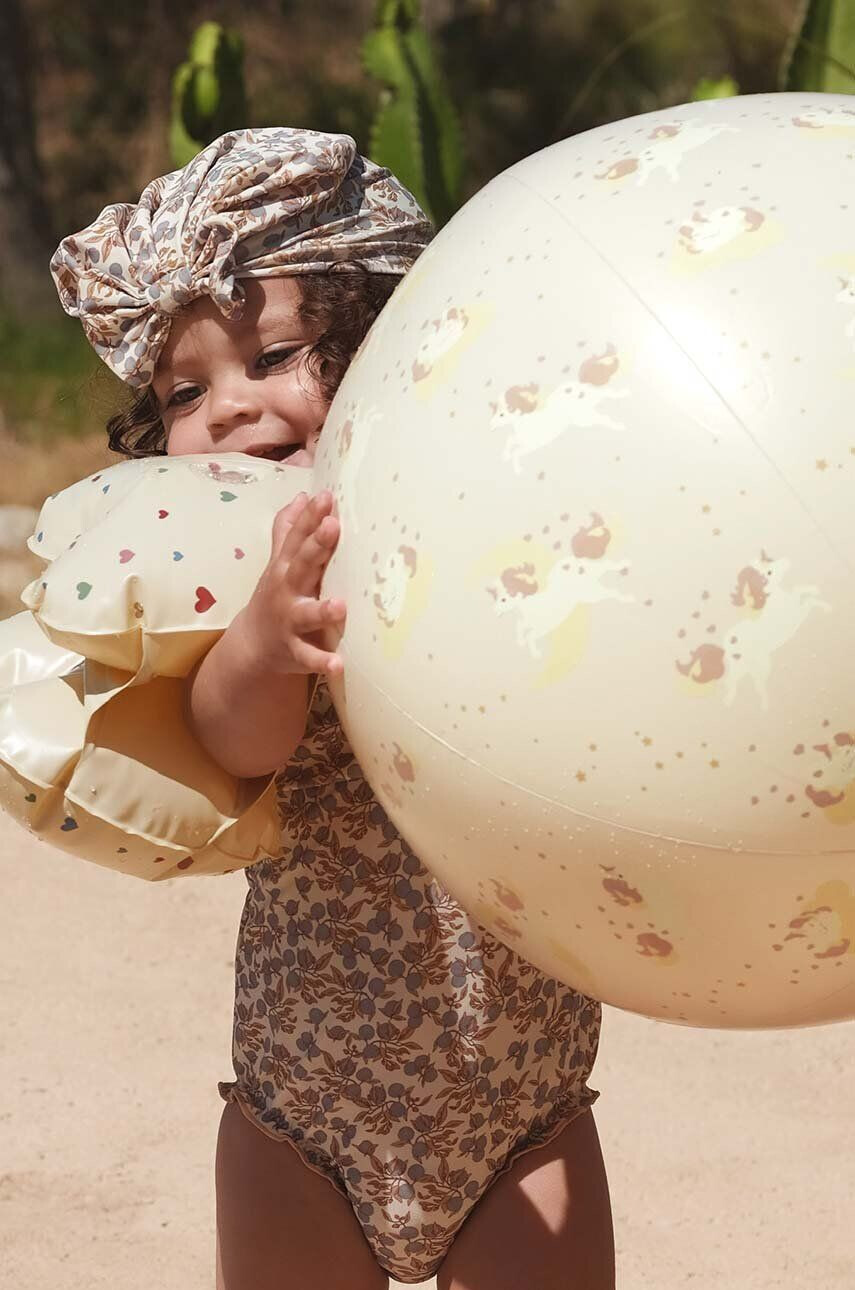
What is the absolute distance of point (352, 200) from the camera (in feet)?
7.48

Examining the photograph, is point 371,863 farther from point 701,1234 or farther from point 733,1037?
point 733,1037

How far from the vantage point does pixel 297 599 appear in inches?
67.9

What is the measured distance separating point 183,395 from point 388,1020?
2.60ft

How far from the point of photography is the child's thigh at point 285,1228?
225 cm

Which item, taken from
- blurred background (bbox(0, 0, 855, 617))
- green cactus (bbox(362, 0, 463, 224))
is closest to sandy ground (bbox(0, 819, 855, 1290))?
blurred background (bbox(0, 0, 855, 617))

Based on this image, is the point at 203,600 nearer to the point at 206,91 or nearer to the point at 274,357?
the point at 274,357

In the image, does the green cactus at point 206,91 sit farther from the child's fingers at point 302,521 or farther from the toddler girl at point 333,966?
the child's fingers at point 302,521

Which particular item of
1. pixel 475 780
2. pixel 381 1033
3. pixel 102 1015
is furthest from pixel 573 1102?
pixel 102 1015

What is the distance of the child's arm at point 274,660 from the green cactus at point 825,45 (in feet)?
16.3

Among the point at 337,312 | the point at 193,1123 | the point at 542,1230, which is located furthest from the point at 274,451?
the point at 193,1123

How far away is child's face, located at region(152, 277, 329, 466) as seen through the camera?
2.12 meters

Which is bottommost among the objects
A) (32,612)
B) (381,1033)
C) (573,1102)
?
(573,1102)

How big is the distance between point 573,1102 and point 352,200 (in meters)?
1.16

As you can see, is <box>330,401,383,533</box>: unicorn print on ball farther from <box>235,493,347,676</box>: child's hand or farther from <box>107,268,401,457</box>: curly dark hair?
<box>107,268,401,457</box>: curly dark hair
